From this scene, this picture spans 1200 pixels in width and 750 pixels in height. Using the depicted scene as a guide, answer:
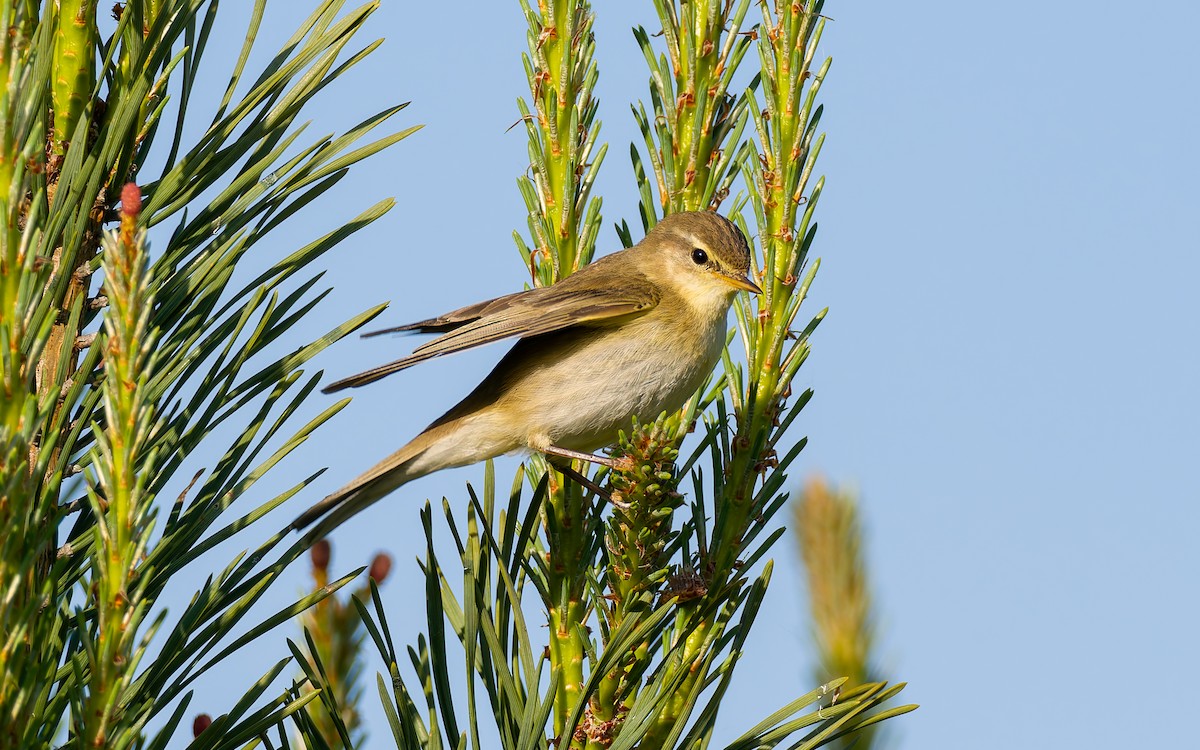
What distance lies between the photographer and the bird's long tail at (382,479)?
159 inches

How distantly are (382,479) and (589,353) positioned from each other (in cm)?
102

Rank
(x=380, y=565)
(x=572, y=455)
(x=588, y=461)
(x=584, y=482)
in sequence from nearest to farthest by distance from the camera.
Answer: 1. (x=380, y=565)
2. (x=584, y=482)
3. (x=588, y=461)
4. (x=572, y=455)

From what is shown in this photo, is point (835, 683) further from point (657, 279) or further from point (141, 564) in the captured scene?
point (657, 279)

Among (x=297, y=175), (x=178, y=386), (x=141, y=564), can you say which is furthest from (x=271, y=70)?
(x=141, y=564)

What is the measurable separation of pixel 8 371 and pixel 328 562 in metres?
1.55

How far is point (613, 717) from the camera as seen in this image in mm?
2688

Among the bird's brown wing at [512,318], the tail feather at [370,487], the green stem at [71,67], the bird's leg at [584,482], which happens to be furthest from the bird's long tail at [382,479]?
the green stem at [71,67]

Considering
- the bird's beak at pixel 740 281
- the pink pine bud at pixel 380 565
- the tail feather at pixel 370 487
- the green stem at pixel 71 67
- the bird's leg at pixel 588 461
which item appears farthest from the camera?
the bird's beak at pixel 740 281

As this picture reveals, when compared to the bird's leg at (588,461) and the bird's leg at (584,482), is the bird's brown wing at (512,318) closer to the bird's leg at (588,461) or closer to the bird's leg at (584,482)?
the bird's leg at (588,461)

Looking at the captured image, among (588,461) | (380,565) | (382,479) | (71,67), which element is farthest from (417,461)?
(71,67)

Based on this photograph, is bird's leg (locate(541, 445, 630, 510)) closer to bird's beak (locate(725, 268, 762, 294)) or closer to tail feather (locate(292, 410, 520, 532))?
tail feather (locate(292, 410, 520, 532))

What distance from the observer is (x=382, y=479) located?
14.6 ft

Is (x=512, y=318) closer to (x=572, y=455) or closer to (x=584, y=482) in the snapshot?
(x=572, y=455)

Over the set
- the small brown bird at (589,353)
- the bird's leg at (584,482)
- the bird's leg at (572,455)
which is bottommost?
the bird's leg at (584,482)
